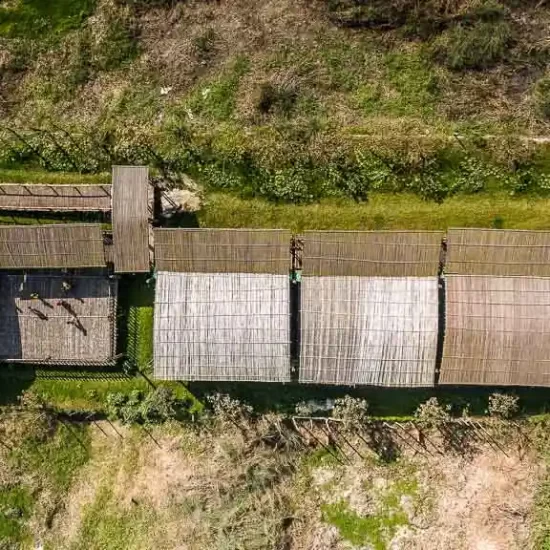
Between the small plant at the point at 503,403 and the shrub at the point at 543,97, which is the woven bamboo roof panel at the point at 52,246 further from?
the shrub at the point at 543,97

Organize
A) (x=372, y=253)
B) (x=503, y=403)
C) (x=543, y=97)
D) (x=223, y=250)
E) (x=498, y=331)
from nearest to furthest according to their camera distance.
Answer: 1. (x=498, y=331)
2. (x=372, y=253)
3. (x=223, y=250)
4. (x=503, y=403)
5. (x=543, y=97)

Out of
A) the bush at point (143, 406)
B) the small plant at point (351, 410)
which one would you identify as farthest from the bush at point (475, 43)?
the bush at point (143, 406)

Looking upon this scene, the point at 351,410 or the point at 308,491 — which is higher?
the point at 351,410

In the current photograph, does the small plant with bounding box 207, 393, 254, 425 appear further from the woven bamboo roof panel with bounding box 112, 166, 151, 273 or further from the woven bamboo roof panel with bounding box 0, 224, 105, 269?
the woven bamboo roof panel with bounding box 0, 224, 105, 269

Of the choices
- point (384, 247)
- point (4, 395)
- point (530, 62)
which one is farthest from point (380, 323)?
point (4, 395)

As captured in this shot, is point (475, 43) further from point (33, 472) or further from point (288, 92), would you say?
point (33, 472)

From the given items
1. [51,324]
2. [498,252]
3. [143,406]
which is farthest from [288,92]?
[143,406]
